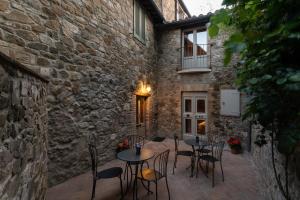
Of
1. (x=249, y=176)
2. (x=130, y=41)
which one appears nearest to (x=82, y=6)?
(x=130, y=41)

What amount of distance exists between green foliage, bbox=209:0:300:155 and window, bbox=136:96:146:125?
4.43 meters

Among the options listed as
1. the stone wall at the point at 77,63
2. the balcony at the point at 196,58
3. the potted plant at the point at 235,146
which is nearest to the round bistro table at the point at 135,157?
the stone wall at the point at 77,63

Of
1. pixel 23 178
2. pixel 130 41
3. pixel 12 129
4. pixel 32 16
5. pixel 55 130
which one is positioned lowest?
pixel 23 178

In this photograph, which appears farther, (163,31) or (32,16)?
(163,31)

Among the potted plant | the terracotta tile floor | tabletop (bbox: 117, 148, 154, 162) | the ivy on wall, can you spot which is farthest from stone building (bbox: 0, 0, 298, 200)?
the ivy on wall

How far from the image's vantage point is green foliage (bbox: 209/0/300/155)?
1.01 metres

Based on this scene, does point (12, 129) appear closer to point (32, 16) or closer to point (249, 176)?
point (32, 16)

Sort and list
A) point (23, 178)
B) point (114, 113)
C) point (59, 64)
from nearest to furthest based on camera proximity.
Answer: point (23, 178)
point (59, 64)
point (114, 113)

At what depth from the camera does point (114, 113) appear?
14.5 ft

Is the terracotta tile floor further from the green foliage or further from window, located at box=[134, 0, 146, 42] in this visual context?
window, located at box=[134, 0, 146, 42]

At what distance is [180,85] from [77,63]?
4.08 m

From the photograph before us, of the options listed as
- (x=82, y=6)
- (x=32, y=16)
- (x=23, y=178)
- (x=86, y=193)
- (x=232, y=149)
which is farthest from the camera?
(x=232, y=149)

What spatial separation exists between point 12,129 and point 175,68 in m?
5.93

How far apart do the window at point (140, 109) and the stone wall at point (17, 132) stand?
3.98 metres
